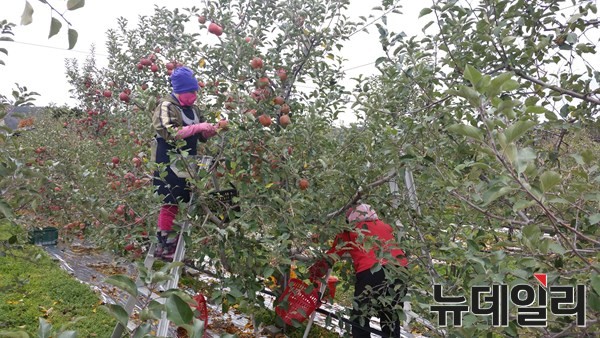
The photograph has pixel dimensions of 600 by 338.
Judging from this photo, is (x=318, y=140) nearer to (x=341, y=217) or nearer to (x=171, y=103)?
(x=341, y=217)

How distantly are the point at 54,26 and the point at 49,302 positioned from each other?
4.27 m

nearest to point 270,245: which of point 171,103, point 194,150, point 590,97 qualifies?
point 194,150

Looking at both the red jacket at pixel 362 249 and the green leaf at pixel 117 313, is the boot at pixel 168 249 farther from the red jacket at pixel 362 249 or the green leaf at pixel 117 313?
the green leaf at pixel 117 313

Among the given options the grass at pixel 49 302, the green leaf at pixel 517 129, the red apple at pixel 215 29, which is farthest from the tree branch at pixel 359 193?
the grass at pixel 49 302

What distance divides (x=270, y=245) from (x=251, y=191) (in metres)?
0.45

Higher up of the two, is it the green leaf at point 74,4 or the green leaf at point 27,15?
the green leaf at point 74,4

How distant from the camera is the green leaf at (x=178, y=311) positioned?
79 cm

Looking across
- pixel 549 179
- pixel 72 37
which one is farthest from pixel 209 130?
pixel 549 179

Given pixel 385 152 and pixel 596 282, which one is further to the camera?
pixel 385 152

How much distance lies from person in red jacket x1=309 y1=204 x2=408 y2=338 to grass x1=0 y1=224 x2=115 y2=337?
6.31 ft

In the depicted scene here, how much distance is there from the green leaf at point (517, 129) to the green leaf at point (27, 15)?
99 cm

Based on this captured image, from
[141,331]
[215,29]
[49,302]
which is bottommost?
[49,302]

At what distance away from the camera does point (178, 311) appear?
0.79 meters

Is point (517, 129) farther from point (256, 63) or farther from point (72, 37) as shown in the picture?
point (256, 63)
